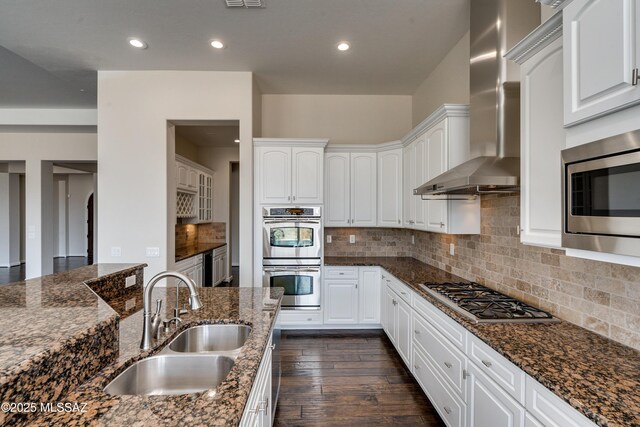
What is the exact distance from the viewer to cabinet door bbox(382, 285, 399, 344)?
3303 millimetres

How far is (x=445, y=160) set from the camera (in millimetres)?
2721

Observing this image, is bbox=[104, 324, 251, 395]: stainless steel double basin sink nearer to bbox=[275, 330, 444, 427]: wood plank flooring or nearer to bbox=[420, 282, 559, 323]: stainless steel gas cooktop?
bbox=[275, 330, 444, 427]: wood plank flooring

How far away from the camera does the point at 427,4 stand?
257cm

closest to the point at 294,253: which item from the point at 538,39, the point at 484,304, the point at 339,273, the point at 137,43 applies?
the point at 339,273

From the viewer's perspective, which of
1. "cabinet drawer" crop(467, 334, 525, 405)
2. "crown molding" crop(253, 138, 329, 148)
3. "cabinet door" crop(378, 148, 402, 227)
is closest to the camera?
"cabinet drawer" crop(467, 334, 525, 405)

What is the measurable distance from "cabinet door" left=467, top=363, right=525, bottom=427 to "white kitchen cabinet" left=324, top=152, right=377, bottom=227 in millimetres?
2592

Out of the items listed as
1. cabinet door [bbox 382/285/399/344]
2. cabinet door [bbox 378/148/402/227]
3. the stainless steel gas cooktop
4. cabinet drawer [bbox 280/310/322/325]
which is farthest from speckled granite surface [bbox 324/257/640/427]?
cabinet drawer [bbox 280/310/322/325]

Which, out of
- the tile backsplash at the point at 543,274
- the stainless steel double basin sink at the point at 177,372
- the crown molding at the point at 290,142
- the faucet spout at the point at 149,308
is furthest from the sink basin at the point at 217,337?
the crown molding at the point at 290,142

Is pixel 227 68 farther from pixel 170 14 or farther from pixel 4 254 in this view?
pixel 4 254

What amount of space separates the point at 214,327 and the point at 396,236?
10.6 ft

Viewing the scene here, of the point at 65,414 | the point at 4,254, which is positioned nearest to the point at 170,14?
the point at 65,414

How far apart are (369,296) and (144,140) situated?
343cm

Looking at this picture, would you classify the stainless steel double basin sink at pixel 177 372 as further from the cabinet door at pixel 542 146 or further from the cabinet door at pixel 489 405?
the cabinet door at pixel 542 146

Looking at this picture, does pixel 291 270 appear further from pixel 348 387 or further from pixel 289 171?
pixel 348 387
